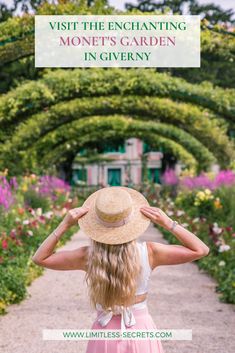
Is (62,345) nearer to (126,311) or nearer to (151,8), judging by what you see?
(126,311)

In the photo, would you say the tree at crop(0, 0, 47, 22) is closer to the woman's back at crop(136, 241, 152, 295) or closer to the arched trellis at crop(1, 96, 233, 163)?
the arched trellis at crop(1, 96, 233, 163)

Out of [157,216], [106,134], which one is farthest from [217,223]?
[106,134]

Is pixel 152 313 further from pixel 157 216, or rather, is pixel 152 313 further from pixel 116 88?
pixel 116 88

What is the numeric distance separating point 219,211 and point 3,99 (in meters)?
3.95

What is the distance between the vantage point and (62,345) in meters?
5.37

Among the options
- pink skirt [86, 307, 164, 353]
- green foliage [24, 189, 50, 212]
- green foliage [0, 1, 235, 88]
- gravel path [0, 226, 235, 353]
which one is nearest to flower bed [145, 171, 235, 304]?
gravel path [0, 226, 235, 353]

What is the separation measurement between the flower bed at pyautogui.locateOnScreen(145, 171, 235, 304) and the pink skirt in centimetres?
391

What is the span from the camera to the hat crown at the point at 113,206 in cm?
278

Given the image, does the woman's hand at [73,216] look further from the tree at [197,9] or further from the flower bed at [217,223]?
the tree at [197,9]

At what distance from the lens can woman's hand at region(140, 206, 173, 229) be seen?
2770 millimetres

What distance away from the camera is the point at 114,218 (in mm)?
2781

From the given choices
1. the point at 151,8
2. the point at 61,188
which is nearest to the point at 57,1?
the point at 151,8

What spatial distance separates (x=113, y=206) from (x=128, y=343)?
591 millimetres

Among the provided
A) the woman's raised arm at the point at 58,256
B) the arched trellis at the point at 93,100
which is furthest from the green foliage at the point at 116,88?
the woman's raised arm at the point at 58,256
